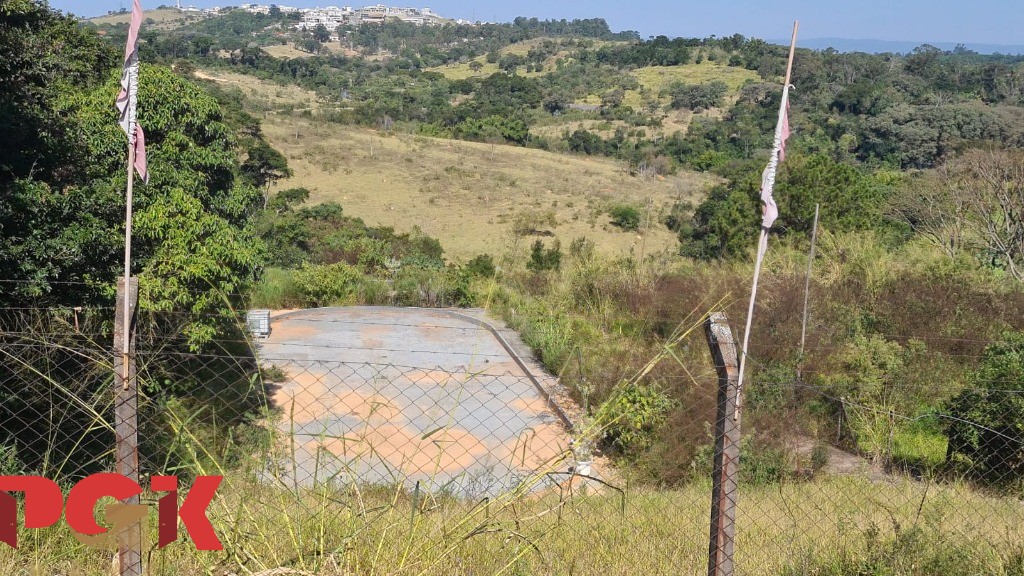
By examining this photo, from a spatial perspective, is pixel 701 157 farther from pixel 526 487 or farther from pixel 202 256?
pixel 526 487

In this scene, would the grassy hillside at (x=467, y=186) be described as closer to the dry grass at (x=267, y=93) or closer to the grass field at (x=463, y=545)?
the dry grass at (x=267, y=93)

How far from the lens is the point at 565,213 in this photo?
28891 mm

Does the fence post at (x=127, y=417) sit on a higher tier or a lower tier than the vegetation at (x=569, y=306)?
higher

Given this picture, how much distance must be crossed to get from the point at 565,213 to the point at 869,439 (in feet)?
69.9

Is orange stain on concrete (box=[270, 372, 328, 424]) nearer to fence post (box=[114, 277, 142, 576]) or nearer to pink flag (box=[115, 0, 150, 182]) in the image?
pink flag (box=[115, 0, 150, 182])

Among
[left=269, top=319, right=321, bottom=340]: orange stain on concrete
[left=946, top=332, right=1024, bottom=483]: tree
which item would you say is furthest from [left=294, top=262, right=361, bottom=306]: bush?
[left=946, top=332, right=1024, bottom=483]: tree

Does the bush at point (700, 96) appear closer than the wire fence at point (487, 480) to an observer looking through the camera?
No

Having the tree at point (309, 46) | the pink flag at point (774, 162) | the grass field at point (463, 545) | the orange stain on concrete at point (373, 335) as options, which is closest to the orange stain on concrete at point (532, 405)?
the orange stain on concrete at point (373, 335)

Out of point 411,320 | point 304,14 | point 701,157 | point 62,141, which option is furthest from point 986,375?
point 304,14

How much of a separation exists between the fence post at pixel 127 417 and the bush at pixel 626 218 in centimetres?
2502

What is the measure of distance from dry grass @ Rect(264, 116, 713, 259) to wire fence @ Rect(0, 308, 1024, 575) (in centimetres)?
1464

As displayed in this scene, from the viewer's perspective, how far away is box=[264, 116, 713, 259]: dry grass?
86.3ft

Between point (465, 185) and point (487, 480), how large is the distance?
1107 inches

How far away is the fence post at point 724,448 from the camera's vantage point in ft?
9.18
